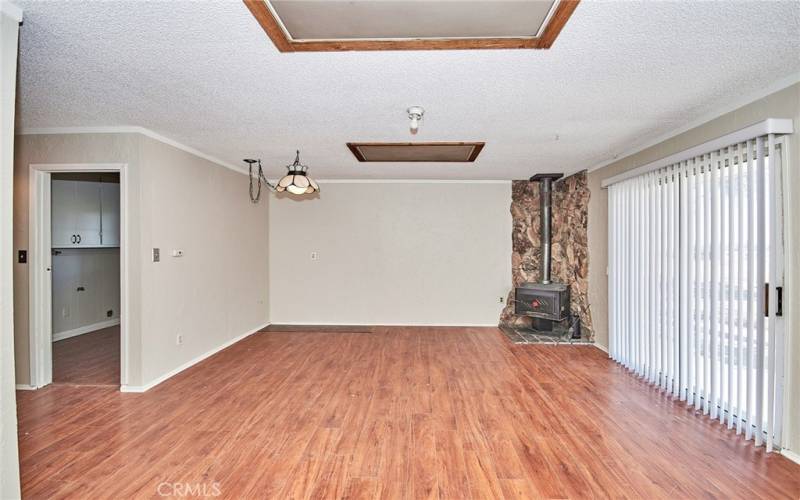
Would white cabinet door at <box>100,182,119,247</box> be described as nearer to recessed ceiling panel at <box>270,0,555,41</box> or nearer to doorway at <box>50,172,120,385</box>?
doorway at <box>50,172,120,385</box>

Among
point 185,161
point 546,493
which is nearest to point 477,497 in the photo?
point 546,493

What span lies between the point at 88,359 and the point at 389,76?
4.76 metres

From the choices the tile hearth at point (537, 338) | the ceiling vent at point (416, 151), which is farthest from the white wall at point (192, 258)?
the tile hearth at point (537, 338)

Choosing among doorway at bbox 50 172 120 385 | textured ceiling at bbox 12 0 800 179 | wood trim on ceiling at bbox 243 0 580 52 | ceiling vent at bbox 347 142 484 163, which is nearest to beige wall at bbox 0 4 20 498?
textured ceiling at bbox 12 0 800 179

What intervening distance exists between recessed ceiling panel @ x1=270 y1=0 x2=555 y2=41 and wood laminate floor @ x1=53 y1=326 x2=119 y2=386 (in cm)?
377

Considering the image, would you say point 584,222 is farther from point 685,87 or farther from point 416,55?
point 416,55

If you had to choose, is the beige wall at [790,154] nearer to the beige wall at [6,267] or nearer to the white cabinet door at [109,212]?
the beige wall at [6,267]

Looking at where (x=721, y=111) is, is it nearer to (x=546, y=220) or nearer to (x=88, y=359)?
(x=546, y=220)

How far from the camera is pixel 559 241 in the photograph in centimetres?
589

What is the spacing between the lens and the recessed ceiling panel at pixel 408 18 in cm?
162

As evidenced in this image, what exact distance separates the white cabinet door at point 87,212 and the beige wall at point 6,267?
464cm

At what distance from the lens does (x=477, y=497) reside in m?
1.97

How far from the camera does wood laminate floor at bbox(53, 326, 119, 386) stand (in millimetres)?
Answer: 3723

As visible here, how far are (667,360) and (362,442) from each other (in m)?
2.91
